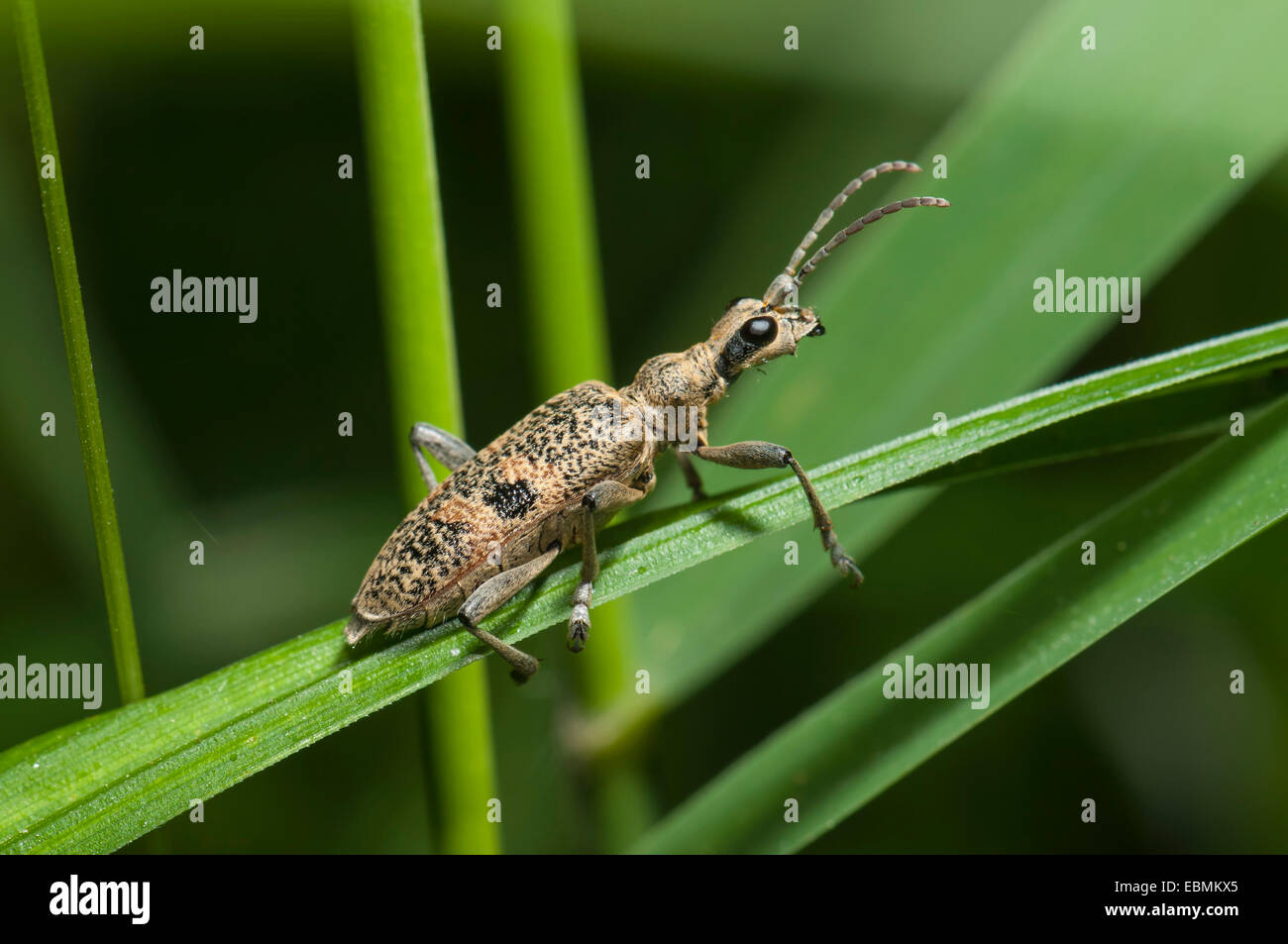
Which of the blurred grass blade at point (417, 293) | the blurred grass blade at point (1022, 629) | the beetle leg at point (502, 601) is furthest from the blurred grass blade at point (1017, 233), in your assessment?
the blurred grass blade at point (417, 293)

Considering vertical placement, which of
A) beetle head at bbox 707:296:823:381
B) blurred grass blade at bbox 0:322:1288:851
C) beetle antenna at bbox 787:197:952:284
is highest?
beetle antenna at bbox 787:197:952:284

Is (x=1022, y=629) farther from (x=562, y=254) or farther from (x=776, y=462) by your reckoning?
(x=562, y=254)

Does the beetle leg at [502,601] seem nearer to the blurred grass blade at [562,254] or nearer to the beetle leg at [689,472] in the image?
the blurred grass blade at [562,254]

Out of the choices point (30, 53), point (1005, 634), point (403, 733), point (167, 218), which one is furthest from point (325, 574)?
point (1005, 634)

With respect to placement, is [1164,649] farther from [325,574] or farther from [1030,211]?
[325,574]

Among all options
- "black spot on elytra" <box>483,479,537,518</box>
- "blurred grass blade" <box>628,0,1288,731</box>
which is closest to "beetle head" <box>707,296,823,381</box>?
"blurred grass blade" <box>628,0,1288,731</box>

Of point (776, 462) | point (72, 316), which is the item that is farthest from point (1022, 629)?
point (72, 316)

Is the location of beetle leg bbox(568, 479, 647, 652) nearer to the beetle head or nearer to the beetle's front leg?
the beetle's front leg
